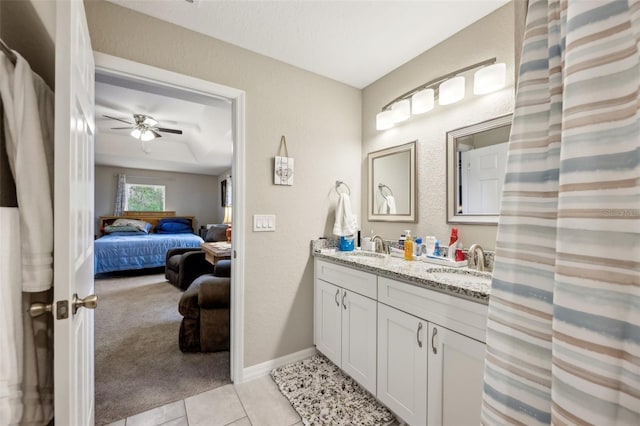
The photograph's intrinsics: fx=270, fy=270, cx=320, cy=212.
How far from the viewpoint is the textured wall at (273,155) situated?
1.76 meters

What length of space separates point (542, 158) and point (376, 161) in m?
1.86

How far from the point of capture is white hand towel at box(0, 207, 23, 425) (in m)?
0.72

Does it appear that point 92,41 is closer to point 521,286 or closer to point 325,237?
point 325,237

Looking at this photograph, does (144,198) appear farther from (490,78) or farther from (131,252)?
(490,78)

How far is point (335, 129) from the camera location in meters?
2.37

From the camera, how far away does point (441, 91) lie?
1.76 metres

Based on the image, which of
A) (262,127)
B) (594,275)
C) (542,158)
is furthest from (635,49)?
(262,127)

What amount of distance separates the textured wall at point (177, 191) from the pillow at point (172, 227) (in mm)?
502

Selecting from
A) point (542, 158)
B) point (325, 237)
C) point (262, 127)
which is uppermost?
point (262, 127)

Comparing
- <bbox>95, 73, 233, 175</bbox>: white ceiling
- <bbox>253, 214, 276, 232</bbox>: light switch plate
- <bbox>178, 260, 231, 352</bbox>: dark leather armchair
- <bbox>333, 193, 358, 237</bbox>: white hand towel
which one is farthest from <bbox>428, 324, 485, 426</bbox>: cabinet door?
<bbox>95, 73, 233, 175</bbox>: white ceiling

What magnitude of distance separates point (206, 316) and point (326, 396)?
1.16 metres

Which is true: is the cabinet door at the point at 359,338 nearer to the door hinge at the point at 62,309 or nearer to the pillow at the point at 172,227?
the door hinge at the point at 62,309

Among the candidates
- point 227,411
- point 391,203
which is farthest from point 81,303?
point 391,203

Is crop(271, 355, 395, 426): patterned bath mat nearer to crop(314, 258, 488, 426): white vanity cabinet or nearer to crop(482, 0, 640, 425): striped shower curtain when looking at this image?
crop(314, 258, 488, 426): white vanity cabinet
